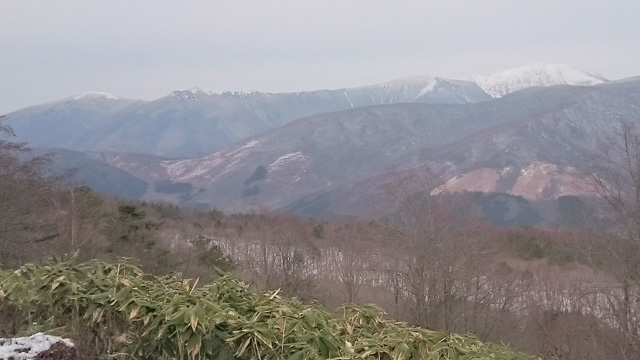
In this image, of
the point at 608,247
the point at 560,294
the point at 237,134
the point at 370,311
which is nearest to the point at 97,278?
the point at 370,311

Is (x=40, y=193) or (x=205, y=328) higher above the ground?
(x=205, y=328)

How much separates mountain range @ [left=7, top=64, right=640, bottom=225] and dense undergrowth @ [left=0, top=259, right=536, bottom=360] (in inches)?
649

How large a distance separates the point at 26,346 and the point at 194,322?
68cm

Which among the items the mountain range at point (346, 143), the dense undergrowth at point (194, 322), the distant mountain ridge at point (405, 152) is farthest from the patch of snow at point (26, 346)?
the distant mountain ridge at point (405, 152)

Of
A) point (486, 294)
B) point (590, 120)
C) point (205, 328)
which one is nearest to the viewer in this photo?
point (205, 328)

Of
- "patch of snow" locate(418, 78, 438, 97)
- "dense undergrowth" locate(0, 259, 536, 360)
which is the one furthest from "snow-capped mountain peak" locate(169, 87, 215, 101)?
"dense undergrowth" locate(0, 259, 536, 360)

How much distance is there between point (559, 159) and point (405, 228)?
52.0m

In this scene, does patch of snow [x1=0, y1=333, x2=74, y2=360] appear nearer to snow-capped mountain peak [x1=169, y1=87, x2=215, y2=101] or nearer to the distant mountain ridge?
the distant mountain ridge

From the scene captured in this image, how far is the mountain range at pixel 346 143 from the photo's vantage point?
6412cm

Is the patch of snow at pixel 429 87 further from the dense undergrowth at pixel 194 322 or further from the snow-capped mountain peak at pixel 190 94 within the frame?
the dense undergrowth at pixel 194 322

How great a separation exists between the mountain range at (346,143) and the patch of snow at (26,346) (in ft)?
55.7

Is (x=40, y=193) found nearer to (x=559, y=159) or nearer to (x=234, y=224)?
(x=234, y=224)

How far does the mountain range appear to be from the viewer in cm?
6412

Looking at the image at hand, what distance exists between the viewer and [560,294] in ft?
59.0
